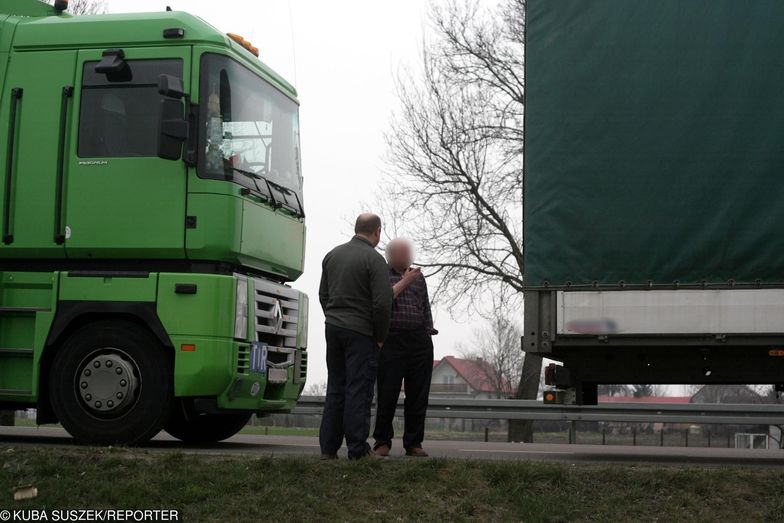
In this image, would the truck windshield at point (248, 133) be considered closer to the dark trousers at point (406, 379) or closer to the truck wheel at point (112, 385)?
the truck wheel at point (112, 385)

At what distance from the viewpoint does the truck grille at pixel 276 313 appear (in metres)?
10.0

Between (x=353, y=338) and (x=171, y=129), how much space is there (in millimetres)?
2450

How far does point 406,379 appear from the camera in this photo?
970 cm

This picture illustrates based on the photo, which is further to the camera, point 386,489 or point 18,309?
point 18,309

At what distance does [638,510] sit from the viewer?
7.11m

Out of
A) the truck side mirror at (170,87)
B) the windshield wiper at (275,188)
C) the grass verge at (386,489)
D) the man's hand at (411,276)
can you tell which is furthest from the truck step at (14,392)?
the man's hand at (411,276)

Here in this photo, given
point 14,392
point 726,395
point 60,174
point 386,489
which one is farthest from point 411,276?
point 726,395

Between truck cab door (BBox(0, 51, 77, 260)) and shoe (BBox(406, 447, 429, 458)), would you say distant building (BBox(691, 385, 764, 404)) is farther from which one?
truck cab door (BBox(0, 51, 77, 260))

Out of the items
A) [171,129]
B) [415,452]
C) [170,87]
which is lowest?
[415,452]

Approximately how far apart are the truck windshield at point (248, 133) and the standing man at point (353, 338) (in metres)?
1.70

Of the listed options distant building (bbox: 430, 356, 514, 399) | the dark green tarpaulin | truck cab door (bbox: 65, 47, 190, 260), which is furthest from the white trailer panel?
distant building (bbox: 430, 356, 514, 399)

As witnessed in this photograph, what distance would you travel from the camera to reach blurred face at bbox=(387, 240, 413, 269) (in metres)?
9.71

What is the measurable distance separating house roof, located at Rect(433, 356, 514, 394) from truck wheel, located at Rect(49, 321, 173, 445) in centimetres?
5597

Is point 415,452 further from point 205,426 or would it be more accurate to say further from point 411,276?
point 205,426
